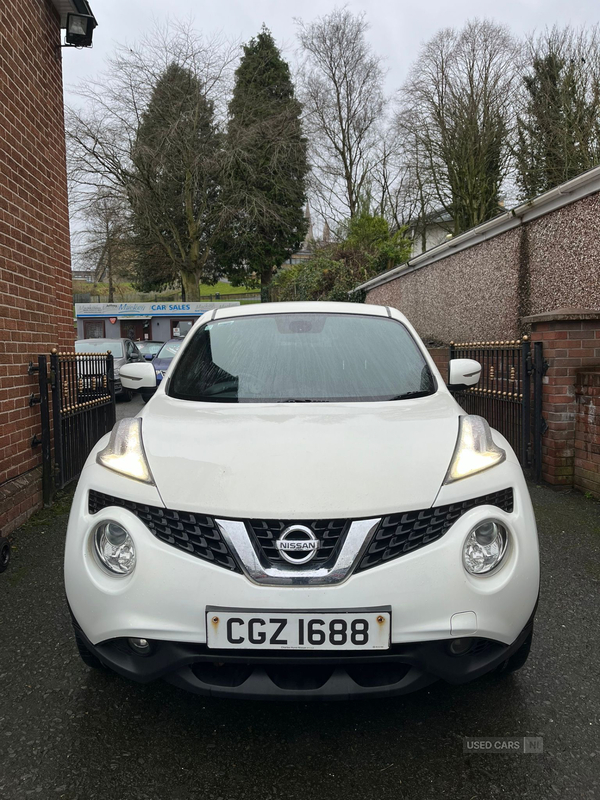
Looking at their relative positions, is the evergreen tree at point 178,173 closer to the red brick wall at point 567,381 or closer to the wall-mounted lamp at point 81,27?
the wall-mounted lamp at point 81,27

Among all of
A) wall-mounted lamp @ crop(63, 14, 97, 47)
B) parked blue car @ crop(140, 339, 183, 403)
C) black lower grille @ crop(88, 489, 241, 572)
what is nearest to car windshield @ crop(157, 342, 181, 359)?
parked blue car @ crop(140, 339, 183, 403)

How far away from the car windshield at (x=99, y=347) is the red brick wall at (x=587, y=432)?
39.8 feet

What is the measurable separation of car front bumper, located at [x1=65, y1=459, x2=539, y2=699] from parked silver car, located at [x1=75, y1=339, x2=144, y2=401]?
42.6 ft

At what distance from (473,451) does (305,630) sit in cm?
92

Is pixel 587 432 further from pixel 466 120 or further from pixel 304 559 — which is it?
pixel 466 120

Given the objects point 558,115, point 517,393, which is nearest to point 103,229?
point 558,115

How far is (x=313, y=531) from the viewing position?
193 centimetres

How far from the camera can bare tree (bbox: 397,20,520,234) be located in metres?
24.0

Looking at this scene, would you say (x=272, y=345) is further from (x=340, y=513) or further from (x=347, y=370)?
(x=340, y=513)

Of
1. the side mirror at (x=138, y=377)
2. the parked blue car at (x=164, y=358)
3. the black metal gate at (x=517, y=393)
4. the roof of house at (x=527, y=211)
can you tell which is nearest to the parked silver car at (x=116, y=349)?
the parked blue car at (x=164, y=358)

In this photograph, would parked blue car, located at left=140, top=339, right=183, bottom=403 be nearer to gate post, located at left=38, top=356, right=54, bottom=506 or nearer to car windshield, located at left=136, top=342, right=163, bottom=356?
car windshield, located at left=136, top=342, right=163, bottom=356

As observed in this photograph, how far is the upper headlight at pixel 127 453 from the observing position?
2186 millimetres

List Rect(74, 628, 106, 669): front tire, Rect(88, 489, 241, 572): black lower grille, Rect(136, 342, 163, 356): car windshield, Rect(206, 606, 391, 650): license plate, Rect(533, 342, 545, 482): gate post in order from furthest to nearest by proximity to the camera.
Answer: Rect(136, 342, 163, 356): car windshield, Rect(533, 342, 545, 482): gate post, Rect(74, 628, 106, 669): front tire, Rect(88, 489, 241, 572): black lower grille, Rect(206, 606, 391, 650): license plate

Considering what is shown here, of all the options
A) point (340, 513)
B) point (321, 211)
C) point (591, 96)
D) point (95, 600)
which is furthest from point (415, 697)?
point (321, 211)
